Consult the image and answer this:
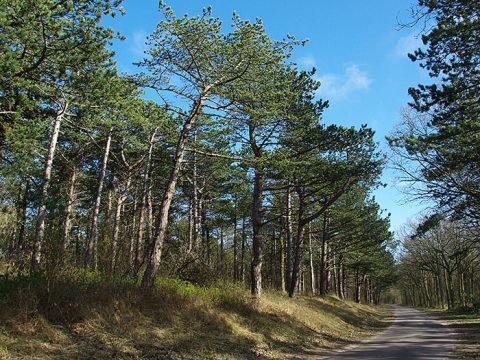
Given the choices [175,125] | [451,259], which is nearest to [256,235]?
[175,125]

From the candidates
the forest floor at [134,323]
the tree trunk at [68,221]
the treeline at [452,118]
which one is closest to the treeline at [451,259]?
the treeline at [452,118]

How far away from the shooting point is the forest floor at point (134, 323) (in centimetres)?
710

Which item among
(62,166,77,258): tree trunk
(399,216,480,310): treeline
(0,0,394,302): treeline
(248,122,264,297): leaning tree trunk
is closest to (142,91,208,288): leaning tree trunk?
(0,0,394,302): treeline

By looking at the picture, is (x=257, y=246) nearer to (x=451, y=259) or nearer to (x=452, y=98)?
(x=452, y=98)

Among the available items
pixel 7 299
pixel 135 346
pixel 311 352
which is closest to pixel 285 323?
pixel 311 352

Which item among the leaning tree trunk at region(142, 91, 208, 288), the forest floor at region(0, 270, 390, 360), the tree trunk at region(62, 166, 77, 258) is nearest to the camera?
the forest floor at region(0, 270, 390, 360)

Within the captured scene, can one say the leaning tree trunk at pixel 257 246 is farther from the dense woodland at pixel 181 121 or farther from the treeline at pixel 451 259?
the treeline at pixel 451 259

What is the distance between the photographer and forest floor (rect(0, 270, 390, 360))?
7102 millimetres

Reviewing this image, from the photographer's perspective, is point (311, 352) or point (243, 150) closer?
point (311, 352)

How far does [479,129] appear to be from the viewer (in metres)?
12.0

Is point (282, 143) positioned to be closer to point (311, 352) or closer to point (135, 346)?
point (311, 352)

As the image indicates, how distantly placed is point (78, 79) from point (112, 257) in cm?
577

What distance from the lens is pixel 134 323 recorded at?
9.12m

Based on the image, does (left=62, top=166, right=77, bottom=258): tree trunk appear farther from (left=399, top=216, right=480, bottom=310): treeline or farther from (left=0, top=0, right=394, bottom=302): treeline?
(left=399, top=216, right=480, bottom=310): treeline
